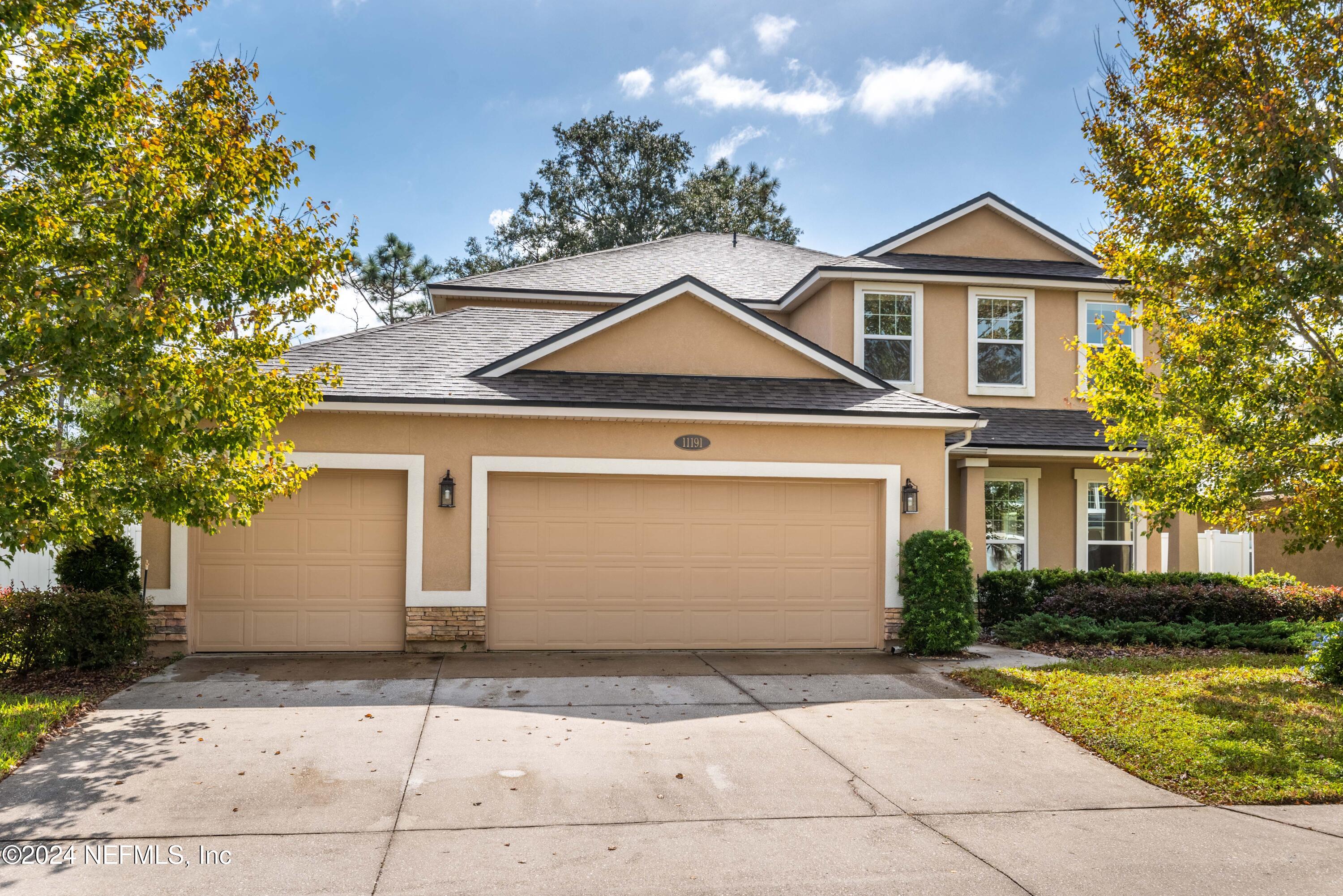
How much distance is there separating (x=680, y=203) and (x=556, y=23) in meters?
21.8

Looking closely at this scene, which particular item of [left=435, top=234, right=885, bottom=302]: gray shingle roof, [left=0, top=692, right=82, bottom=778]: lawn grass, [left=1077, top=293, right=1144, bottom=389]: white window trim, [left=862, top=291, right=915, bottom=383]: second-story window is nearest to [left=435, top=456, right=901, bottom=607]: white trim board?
[left=0, top=692, right=82, bottom=778]: lawn grass

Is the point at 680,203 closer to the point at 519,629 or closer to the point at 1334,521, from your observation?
the point at 519,629

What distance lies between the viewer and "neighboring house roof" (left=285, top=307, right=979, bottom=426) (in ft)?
36.5

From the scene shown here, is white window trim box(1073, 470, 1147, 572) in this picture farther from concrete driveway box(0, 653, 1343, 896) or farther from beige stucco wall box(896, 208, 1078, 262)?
concrete driveway box(0, 653, 1343, 896)

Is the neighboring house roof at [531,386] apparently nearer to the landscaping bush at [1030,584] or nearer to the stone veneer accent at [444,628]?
the stone veneer accent at [444,628]

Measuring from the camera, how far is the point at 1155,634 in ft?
42.0

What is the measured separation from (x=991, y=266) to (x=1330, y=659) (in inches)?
335

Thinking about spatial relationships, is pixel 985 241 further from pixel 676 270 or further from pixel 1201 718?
pixel 1201 718

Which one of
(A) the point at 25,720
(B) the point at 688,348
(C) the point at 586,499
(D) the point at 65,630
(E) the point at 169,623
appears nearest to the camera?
(A) the point at 25,720

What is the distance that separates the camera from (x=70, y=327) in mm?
6625

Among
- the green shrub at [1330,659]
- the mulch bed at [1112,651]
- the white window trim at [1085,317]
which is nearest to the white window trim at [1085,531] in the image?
the white window trim at [1085,317]

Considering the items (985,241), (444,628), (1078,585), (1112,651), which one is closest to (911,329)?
(985,241)

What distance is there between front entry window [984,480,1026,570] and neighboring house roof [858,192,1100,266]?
14.2 ft

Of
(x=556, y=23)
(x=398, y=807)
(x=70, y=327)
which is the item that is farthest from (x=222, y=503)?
(x=556, y=23)
